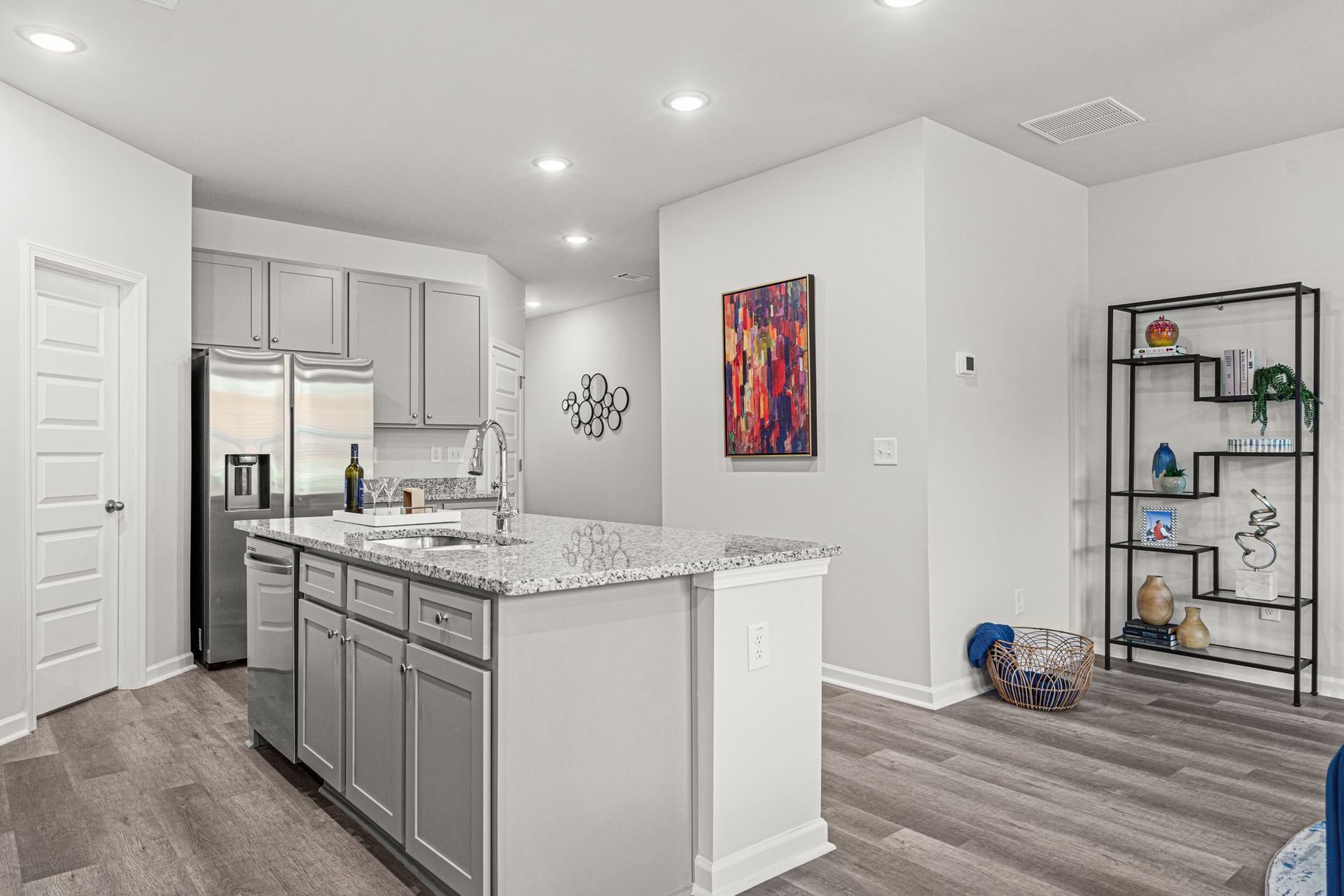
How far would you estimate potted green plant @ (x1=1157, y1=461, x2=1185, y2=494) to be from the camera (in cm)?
427

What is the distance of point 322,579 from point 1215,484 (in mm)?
4163

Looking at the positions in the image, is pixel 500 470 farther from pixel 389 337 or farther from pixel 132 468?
pixel 389 337

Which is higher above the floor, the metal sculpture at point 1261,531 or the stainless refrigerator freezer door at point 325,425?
the stainless refrigerator freezer door at point 325,425

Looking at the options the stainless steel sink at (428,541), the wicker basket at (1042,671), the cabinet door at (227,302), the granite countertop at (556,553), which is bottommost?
the wicker basket at (1042,671)

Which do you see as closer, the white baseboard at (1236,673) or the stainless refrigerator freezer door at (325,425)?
the white baseboard at (1236,673)

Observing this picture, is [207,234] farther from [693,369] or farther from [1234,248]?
[1234,248]

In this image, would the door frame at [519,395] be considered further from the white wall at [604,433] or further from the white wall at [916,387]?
the white wall at [916,387]

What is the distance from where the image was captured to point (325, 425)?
493 cm

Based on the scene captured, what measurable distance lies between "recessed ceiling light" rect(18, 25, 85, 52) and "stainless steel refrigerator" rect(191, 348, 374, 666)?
1680 millimetres

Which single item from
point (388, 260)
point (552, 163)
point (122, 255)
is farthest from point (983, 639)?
point (388, 260)

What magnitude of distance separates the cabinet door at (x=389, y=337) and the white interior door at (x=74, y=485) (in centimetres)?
156

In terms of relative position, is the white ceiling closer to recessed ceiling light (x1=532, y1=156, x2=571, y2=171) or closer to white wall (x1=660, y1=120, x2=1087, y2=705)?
recessed ceiling light (x1=532, y1=156, x2=571, y2=171)

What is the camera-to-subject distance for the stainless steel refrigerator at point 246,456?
177 inches

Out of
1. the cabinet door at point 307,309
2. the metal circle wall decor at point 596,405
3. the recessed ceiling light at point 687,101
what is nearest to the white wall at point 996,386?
the recessed ceiling light at point 687,101
